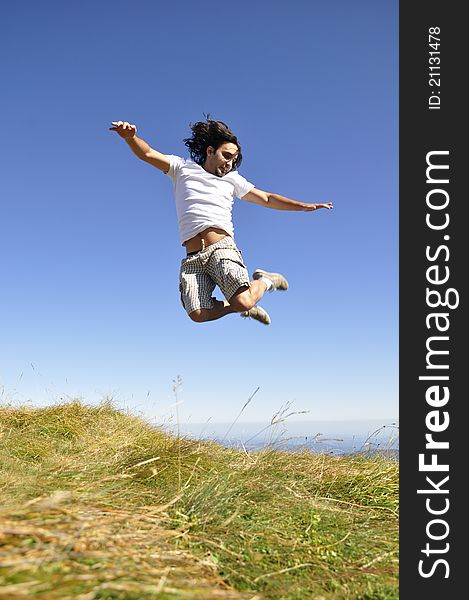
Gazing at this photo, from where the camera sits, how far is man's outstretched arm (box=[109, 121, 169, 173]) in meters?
5.21

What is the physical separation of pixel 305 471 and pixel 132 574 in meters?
2.71

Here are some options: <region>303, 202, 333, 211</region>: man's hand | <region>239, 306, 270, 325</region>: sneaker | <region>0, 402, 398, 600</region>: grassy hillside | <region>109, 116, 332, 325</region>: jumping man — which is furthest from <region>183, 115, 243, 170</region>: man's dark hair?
<region>0, 402, 398, 600</region>: grassy hillside

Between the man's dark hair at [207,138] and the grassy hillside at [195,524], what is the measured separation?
308cm

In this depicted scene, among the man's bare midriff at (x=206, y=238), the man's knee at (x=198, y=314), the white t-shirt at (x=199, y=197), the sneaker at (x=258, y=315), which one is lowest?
the man's knee at (x=198, y=314)

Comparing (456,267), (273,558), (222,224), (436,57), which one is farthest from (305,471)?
(436,57)

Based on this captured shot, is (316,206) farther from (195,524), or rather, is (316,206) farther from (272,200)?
(195,524)

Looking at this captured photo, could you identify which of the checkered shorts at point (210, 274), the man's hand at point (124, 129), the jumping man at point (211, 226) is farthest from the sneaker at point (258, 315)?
the man's hand at point (124, 129)

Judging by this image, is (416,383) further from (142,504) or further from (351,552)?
(142,504)

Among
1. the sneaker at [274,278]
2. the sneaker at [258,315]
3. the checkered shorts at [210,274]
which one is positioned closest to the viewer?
the checkered shorts at [210,274]

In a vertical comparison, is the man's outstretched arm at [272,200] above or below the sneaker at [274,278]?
above

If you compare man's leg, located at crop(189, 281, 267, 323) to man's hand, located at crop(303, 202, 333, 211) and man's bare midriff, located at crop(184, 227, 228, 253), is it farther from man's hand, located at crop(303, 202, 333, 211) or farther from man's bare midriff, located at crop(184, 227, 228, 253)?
man's hand, located at crop(303, 202, 333, 211)

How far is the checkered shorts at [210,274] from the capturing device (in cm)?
518

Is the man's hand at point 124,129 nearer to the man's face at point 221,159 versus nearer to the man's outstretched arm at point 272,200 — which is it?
the man's face at point 221,159

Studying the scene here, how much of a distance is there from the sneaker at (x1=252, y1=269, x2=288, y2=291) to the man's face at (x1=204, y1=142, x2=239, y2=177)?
1085 millimetres
